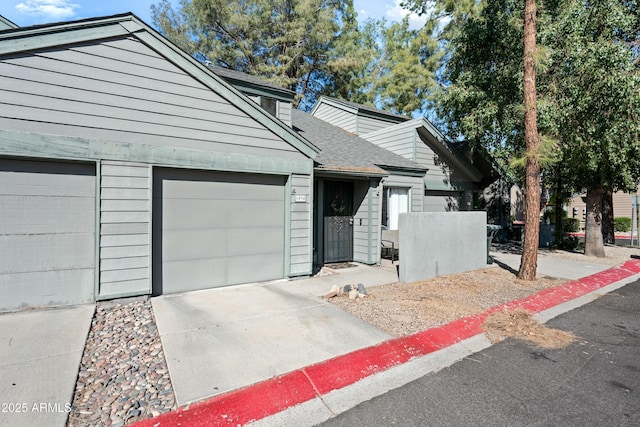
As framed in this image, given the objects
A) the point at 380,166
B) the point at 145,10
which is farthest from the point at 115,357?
the point at 145,10

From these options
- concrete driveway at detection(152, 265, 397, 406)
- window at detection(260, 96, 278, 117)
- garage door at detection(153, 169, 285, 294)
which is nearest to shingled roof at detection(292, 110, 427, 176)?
window at detection(260, 96, 278, 117)

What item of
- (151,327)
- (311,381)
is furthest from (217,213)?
(311,381)

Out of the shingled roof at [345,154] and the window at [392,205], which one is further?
the window at [392,205]

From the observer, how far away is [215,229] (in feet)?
→ 19.6

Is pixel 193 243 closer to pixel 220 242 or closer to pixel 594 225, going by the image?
pixel 220 242

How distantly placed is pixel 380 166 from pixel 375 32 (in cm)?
2045

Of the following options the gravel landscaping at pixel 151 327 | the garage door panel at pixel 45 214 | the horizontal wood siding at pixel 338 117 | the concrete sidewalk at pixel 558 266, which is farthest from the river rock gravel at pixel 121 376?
the horizontal wood siding at pixel 338 117

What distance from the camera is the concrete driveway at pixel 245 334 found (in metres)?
3.10

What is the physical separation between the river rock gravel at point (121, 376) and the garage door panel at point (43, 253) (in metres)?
1.01

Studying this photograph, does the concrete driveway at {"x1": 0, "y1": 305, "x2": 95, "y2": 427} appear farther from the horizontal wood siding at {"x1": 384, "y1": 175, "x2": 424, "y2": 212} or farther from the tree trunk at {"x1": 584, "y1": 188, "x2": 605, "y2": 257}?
the tree trunk at {"x1": 584, "y1": 188, "x2": 605, "y2": 257}

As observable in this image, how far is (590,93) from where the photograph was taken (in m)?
8.02

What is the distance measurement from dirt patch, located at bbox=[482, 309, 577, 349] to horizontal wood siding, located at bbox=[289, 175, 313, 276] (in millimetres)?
3661

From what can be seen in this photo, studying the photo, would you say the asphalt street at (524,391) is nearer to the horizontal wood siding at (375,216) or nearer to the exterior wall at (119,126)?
the exterior wall at (119,126)

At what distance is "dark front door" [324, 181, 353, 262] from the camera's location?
8.53 m
